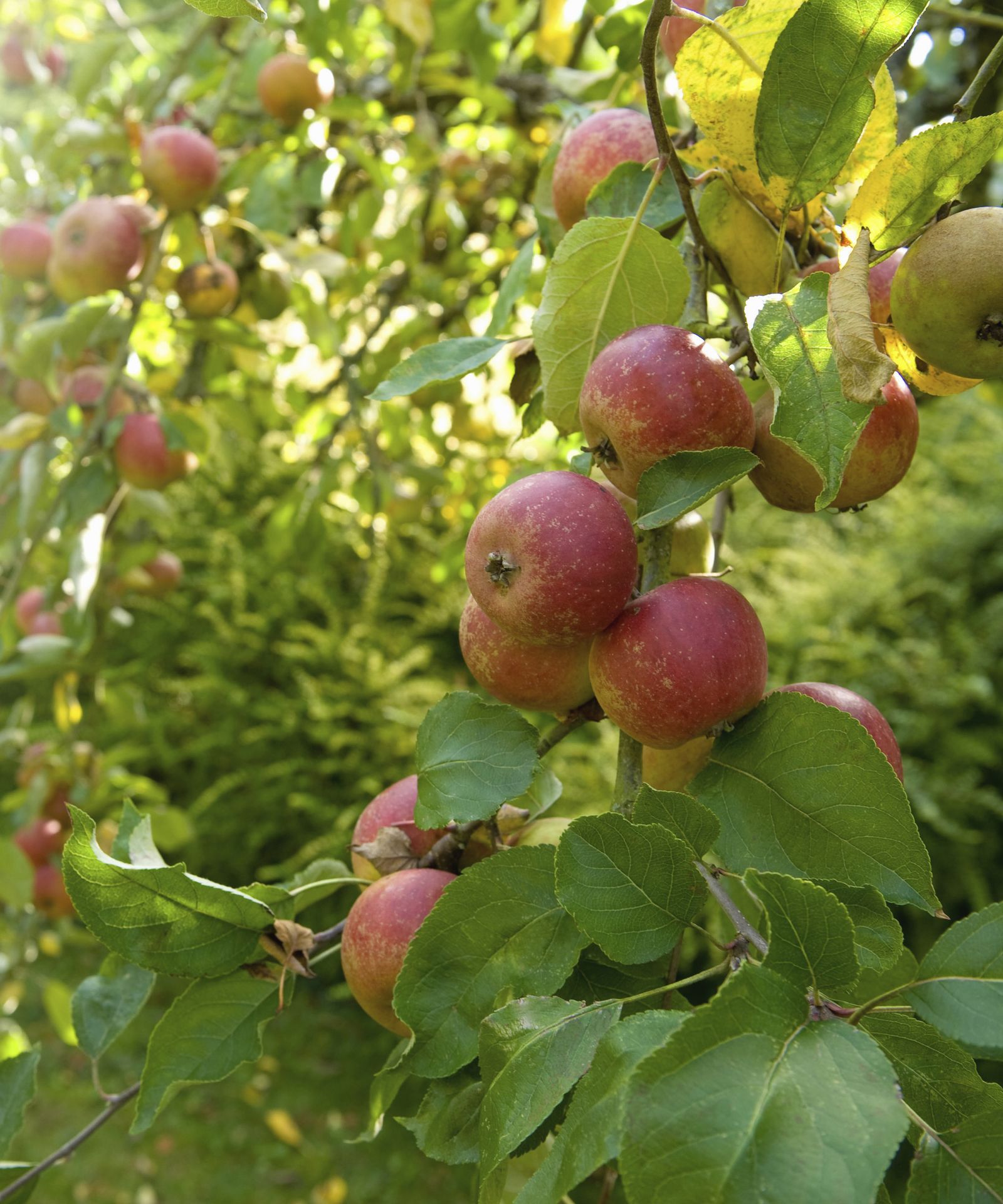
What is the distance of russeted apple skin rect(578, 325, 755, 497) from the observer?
58 centimetres

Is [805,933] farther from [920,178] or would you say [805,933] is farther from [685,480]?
[920,178]

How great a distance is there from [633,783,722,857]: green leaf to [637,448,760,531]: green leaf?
147 millimetres

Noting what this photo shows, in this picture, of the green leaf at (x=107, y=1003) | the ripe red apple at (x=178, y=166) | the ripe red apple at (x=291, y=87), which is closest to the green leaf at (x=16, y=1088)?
the green leaf at (x=107, y=1003)

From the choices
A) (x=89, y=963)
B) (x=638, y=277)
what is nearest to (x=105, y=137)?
(x=638, y=277)

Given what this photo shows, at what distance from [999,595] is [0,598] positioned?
228 cm

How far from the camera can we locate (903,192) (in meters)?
0.55

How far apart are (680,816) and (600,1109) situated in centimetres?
15

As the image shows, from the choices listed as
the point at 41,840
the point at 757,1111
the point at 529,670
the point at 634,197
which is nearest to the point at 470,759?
the point at 529,670

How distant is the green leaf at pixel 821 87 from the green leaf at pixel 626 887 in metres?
0.37

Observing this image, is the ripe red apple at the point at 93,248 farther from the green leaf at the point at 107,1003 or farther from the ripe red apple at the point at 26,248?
the green leaf at the point at 107,1003

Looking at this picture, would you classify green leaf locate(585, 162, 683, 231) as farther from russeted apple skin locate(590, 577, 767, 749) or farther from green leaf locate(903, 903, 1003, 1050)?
green leaf locate(903, 903, 1003, 1050)

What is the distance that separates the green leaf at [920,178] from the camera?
53 cm

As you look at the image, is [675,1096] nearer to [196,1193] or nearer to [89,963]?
[196,1193]

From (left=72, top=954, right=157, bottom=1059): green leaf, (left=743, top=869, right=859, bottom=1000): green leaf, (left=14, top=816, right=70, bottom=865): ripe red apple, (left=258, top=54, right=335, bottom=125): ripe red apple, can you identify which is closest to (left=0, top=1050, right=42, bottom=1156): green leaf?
(left=72, top=954, right=157, bottom=1059): green leaf
